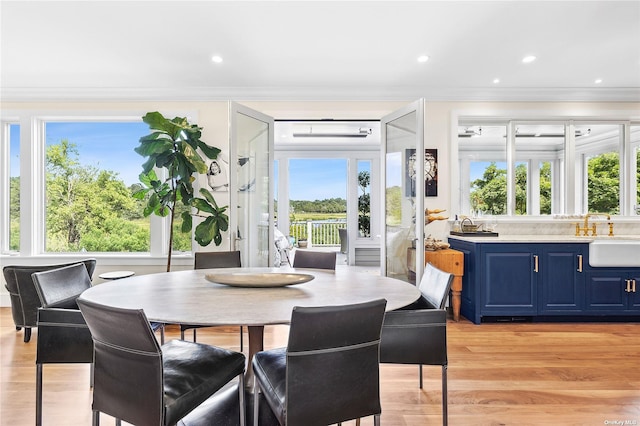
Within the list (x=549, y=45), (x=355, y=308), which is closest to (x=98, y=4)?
(x=355, y=308)

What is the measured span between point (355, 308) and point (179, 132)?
3.02 metres

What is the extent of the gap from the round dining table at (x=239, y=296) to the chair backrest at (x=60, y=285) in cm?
29

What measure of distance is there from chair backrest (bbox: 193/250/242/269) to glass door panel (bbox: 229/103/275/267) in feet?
1.85

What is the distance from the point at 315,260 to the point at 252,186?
1.34 meters

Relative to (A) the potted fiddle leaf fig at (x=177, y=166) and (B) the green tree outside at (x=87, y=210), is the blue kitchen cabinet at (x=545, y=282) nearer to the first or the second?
(A) the potted fiddle leaf fig at (x=177, y=166)

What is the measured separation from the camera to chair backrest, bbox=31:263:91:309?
1.95 metres

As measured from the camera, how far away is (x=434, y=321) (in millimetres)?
1774

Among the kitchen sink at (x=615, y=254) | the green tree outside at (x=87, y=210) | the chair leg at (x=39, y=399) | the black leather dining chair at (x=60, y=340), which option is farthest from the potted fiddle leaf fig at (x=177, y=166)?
the kitchen sink at (x=615, y=254)

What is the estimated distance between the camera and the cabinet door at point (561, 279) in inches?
145

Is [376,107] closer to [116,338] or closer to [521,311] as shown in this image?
[521,311]

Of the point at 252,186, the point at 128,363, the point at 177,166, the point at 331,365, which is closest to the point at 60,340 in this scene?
the point at 128,363

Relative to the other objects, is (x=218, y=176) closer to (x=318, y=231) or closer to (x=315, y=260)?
(x=315, y=260)

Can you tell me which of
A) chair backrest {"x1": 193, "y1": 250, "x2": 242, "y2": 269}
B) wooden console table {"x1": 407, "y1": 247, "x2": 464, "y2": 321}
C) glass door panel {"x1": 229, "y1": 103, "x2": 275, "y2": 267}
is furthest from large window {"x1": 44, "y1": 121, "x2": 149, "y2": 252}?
wooden console table {"x1": 407, "y1": 247, "x2": 464, "y2": 321}

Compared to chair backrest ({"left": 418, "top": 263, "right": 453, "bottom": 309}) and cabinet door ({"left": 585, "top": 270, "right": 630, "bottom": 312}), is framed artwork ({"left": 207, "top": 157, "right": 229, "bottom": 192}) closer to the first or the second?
chair backrest ({"left": 418, "top": 263, "right": 453, "bottom": 309})
